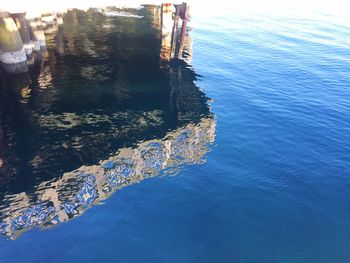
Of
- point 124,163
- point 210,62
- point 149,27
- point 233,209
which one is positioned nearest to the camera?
point 233,209

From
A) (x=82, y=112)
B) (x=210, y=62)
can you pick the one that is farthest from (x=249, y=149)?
(x=210, y=62)

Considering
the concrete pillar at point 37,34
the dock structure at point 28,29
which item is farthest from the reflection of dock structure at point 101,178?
the concrete pillar at point 37,34

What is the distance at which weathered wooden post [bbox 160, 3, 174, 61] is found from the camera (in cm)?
4375

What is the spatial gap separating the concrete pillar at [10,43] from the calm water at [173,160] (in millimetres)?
2360

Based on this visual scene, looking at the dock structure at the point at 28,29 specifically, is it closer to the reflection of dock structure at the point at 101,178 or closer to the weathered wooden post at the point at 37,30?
the weathered wooden post at the point at 37,30

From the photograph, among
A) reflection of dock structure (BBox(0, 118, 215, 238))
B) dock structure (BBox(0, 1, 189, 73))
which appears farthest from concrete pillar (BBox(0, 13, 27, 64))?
reflection of dock structure (BBox(0, 118, 215, 238))

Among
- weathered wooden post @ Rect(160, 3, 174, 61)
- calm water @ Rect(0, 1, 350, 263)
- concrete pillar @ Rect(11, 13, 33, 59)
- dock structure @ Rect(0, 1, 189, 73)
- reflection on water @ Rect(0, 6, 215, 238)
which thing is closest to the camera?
calm water @ Rect(0, 1, 350, 263)

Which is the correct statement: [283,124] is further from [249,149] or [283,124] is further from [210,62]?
[210,62]

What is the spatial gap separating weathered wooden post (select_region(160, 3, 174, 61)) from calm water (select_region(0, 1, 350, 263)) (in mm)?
3166

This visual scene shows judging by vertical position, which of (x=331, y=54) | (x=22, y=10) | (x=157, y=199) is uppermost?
(x=22, y=10)

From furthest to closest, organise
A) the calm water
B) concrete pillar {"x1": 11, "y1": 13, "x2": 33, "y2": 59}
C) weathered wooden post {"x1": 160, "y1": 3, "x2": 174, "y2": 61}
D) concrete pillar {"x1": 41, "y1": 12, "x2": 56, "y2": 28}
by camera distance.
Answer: concrete pillar {"x1": 41, "y1": 12, "x2": 56, "y2": 28} → weathered wooden post {"x1": 160, "y1": 3, "x2": 174, "y2": 61} → concrete pillar {"x1": 11, "y1": 13, "x2": 33, "y2": 59} → the calm water

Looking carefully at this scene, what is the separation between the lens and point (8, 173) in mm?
→ 20766

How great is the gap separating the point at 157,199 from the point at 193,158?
5337 millimetres

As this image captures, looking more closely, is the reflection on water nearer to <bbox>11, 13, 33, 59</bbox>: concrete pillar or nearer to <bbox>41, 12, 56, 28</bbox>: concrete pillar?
<bbox>11, 13, 33, 59</bbox>: concrete pillar
